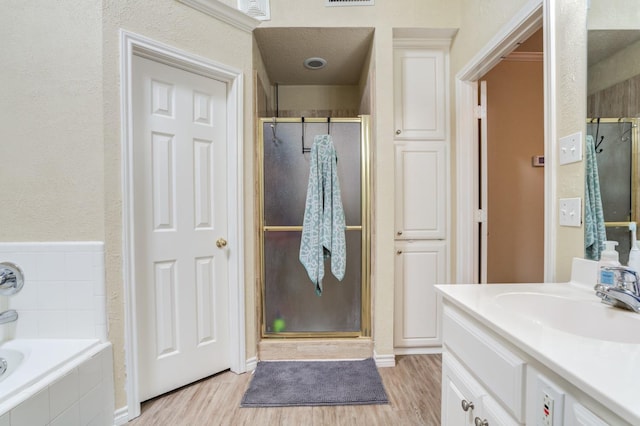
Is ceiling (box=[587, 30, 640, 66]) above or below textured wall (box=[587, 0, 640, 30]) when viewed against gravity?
below

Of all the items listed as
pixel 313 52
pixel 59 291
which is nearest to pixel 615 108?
pixel 313 52

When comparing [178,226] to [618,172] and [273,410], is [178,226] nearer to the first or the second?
[273,410]

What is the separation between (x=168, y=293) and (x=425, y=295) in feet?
5.77

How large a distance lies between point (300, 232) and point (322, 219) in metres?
0.20

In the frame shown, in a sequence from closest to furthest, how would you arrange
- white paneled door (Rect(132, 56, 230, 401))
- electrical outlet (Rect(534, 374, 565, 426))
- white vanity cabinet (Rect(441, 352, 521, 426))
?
electrical outlet (Rect(534, 374, 565, 426))
white vanity cabinet (Rect(441, 352, 521, 426))
white paneled door (Rect(132, 56, 230, 401))

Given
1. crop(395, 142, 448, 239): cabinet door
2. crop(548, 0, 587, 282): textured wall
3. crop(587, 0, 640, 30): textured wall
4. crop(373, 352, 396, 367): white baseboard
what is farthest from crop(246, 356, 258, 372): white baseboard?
crop(587, 0, 640, 30): textured wall

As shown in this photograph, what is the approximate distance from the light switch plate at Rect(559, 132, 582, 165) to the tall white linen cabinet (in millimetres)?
934

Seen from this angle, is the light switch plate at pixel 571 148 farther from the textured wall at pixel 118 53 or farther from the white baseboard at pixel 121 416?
the white baseboard at pixel 121 416

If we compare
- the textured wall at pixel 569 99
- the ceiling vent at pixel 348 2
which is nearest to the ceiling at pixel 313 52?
the ceiling vent at pixel 348 2

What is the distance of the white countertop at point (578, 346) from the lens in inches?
16.8

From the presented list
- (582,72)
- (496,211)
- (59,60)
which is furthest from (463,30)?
(59,60)

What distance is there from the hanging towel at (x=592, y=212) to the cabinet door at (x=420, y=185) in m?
1.03

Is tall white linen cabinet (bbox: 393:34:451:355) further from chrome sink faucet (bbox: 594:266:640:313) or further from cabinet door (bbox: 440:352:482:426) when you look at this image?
chrome sink faucet (bbox: 594:266:640:313)

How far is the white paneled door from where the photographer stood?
1519 mm
